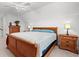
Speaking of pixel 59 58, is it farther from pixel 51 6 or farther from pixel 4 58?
pixel 51 6

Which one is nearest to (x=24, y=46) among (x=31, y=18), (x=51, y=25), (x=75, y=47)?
(x=75, y=47)

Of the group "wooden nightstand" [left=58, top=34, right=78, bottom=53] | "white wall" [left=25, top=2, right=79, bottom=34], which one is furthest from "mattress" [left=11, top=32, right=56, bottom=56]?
"white wall" [left=25, top=2, right=79, bottom=34]

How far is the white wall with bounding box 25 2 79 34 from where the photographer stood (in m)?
4.25

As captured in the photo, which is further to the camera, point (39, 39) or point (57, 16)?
point (57, 16)

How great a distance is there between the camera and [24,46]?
2.71 m

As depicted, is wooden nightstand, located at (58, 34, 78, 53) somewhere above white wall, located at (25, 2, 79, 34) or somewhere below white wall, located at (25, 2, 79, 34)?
below

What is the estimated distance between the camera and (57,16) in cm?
497

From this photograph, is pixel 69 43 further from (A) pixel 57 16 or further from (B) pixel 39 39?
(B) pixel 39 39

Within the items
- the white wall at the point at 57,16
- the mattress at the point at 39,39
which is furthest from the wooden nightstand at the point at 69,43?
the mattress at the point at 39,39

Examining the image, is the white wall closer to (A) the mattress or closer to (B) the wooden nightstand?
(B) the wooden nightstand

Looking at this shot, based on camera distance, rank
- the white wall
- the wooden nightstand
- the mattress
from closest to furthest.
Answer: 1. the mattress
2. the wooden nightstand
3. the white wall

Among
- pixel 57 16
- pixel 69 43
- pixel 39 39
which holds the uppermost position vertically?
pixel 57 16

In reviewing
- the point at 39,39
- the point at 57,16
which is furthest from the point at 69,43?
the point at 39,39

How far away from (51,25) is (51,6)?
38.0 inches
